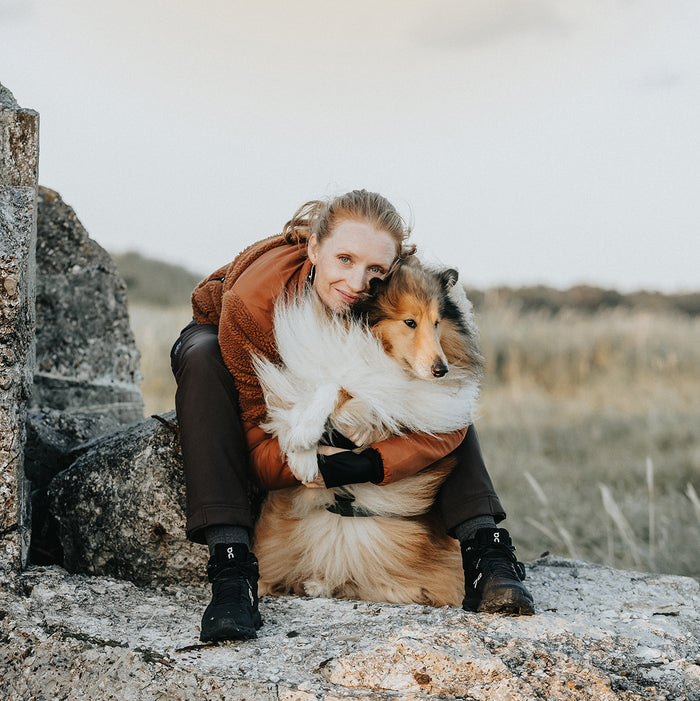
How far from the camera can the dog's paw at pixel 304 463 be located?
10.1 ft

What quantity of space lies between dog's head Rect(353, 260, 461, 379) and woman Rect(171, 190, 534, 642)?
106 millimetres

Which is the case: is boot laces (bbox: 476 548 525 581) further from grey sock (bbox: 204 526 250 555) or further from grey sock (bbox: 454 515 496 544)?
grey sock (bbox: 204 526 250 555)

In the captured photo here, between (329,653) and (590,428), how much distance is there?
309 inches

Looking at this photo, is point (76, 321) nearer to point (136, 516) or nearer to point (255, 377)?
point (136, 516)

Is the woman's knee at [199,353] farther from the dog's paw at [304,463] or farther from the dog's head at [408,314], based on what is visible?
the dog's head at [408,314]

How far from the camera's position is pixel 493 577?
3146 millimetres

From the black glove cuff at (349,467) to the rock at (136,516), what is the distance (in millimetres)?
725

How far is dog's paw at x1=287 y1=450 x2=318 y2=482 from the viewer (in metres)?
3.07

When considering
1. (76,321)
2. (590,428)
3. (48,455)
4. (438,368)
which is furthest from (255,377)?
(590,428)

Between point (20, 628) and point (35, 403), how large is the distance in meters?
2.04

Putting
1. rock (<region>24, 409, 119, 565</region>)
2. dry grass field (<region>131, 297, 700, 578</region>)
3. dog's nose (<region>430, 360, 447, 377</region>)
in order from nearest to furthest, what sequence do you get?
1. dog's nose (<region>430, 360, 447, 377</region>)
2. rock (<region>24, 409, 119, 565</region>)
3. dry grass field (<region>131, 297, 700, 578</region>)

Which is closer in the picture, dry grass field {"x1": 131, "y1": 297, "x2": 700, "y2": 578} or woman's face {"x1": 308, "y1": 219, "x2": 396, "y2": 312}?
woman's face {"x1": 308, "y1": 219, "x2": 396, "y2": 312}

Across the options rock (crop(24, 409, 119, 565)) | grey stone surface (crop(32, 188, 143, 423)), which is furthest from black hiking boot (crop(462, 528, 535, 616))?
grey stone surface (crop(32, 188, 143, 423))

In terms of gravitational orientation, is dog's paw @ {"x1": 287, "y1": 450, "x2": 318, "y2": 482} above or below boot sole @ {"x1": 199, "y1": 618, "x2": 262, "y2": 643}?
above
